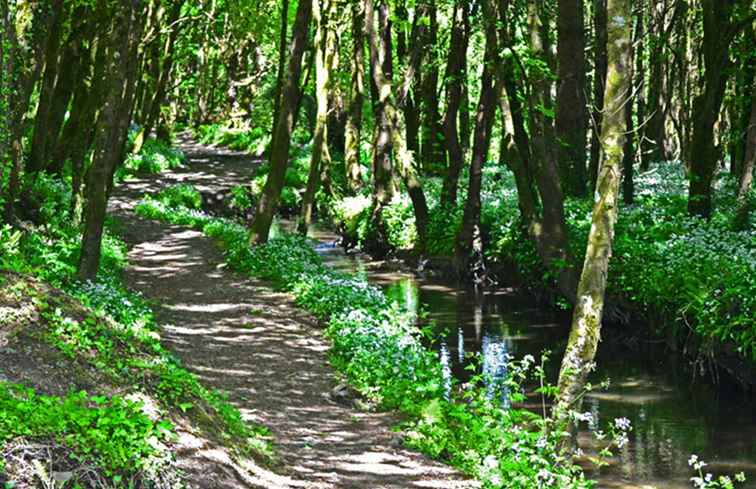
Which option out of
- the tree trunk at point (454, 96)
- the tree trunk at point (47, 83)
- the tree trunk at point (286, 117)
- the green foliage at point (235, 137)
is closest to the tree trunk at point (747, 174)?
the tree trunk at point (454, 96)

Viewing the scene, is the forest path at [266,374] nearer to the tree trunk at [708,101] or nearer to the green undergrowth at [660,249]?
the green undergrowth at [660,249]

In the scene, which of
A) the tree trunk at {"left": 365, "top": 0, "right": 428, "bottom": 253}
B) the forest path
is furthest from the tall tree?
the forest path

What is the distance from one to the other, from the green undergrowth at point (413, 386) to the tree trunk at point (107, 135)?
12.5 feet

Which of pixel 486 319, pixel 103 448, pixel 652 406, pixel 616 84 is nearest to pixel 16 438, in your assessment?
pixel 103 448

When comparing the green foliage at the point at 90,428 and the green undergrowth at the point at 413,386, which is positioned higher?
the green foliage at the point at 90,428

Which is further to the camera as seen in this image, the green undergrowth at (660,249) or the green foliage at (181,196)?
the green foliage at (181,196)

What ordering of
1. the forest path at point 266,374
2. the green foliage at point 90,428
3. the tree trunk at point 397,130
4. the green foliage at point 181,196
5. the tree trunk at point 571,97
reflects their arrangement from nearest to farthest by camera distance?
the green foliage at point 90,428
the forest path at point 266,374
the tree trunk at point 571,97
the tree trunk at point 397,130
the green foliage at point 181,196

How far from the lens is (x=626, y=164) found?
2166 cm

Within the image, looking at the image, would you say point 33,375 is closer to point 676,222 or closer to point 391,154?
point 676,222

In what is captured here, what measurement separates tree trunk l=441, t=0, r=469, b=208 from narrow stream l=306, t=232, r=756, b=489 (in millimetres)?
4090

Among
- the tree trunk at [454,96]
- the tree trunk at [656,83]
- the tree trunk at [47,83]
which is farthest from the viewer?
the tree trunk at [656,83]

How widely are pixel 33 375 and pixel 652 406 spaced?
953 cm

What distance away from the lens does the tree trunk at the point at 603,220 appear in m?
7.58

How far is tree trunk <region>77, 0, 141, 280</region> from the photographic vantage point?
40.8 feet
